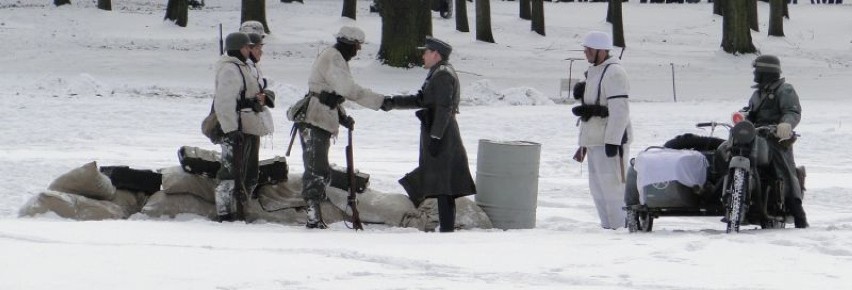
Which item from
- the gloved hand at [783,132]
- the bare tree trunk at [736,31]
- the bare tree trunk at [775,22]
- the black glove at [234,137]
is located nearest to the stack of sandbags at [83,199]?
the black glove at [234,137]

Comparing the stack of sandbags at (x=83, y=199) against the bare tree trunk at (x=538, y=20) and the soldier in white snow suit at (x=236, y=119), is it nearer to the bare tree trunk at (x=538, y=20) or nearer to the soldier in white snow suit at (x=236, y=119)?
the soldier in white snow suit at (x=236, y=119)

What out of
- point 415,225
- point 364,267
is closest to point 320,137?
point 415,225

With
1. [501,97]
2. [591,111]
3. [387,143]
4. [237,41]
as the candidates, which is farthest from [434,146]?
[501,97]

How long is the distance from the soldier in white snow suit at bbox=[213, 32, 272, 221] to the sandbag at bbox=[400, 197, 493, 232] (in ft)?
4.11

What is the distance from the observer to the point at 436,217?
11.4 m

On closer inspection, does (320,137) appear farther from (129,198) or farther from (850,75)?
(850,75)

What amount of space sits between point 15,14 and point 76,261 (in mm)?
36574

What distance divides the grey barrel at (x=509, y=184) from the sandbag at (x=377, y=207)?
0.61 metres

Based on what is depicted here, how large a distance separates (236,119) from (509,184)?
2.10m

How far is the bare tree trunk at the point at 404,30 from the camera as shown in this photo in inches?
1203

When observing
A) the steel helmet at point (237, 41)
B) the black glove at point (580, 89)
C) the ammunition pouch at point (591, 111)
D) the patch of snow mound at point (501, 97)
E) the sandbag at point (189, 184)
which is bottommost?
the patch of snow mound at point (501, 97)

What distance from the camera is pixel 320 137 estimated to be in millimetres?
10758

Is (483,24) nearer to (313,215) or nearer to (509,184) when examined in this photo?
(509,184)

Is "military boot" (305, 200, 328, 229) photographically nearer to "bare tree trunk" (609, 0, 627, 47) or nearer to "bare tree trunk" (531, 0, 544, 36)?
"bare tree trunk" (609, 0, 627, 47)
